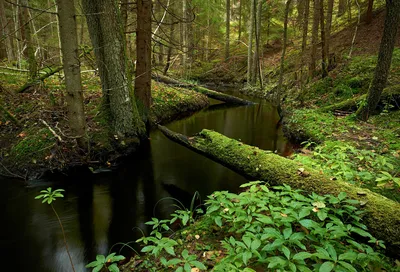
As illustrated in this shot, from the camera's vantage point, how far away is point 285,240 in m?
2.04

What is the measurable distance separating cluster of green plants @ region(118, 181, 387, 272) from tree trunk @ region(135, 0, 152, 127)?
6065 millimetres

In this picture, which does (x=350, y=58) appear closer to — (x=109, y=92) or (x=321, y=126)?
(x=321, y=126)

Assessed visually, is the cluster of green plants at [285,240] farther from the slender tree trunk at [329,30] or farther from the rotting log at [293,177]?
the slender tree trunk at [329,30]

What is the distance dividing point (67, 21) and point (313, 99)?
10017mm

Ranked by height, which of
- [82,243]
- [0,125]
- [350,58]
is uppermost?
[350,58]

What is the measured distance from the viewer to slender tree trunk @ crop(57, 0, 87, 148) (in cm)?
473

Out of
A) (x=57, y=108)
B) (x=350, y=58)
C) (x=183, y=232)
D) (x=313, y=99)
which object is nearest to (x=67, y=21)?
(x=57, y=108)

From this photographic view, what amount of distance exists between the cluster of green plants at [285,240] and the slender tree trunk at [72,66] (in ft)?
12.7

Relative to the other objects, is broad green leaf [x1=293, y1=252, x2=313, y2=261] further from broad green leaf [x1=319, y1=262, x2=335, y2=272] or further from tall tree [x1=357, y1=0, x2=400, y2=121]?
tall tree [x1=357, y1=0, x2=400, y2=121]

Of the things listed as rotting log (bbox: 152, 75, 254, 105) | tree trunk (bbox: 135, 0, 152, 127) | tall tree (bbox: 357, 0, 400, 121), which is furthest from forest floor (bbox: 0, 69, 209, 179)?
tall tree (bbox: 357, 0, 400, 121)

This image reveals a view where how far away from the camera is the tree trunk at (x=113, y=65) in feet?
20.3

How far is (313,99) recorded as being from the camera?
1089 centimetres

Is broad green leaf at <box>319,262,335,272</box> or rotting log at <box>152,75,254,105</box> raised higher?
broad green leaf at <box>319,262,335,272</box>

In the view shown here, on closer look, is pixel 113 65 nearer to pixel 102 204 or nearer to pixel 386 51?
pixel 102 204
